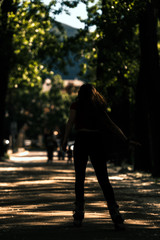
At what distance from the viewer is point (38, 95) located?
3981 inches

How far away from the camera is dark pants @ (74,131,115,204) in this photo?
296 inches

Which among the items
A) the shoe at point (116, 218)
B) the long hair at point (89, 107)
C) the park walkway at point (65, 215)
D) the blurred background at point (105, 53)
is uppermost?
the blurred background at point (105, 53)

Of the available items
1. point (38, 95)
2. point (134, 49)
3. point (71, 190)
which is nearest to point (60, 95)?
point (38, 95)

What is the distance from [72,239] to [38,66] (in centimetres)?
2753

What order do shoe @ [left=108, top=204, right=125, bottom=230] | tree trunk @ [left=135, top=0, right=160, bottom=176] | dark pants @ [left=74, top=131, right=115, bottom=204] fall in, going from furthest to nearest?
tree trunk @ [left=135, top=0, right=160, bottom=176]
dark pants @ [left=74, top=131, right=115, bottom=204]
shoe @ [left=108, top=204, right=125, bottom=230]

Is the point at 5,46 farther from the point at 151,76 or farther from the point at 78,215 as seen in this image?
the point at 78,215

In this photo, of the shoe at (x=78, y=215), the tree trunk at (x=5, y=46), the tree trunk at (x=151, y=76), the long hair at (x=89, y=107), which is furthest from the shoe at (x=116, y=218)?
the tree trunk at (x=5, y=46)

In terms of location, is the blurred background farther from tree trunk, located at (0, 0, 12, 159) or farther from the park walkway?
the park walkway

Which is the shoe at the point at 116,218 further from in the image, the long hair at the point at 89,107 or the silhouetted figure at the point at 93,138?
the long hair at the point at 89,107

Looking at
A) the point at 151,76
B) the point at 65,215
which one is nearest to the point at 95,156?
the point at 65,215

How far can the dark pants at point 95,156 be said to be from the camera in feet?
24.7

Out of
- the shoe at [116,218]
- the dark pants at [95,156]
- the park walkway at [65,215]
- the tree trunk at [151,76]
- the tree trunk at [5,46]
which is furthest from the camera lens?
the tree trunk at [5,46]

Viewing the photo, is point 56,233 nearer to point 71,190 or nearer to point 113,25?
point 71,190

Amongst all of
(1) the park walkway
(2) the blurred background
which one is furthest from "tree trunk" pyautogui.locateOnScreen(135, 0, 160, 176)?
(1) the park walkway
